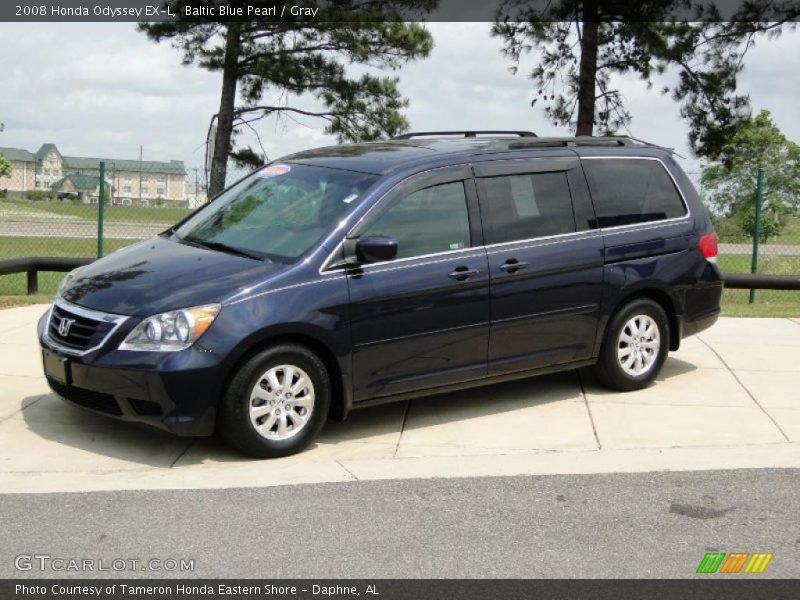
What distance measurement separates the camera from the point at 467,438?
6770mm

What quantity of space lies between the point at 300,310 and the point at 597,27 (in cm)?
1280

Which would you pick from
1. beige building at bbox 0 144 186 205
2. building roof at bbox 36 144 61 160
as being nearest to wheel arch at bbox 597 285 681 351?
beige building at bbox 0 144 186 205

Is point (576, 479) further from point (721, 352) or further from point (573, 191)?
point (721, 352)

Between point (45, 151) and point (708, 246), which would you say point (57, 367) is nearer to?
point (708, 246)

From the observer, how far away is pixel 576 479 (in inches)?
235

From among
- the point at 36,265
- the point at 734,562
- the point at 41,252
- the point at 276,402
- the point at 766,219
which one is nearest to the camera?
the point at 734,562

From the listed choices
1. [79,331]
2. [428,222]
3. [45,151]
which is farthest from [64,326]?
[45,151]

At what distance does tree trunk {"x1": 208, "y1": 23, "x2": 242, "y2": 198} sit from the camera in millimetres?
18922

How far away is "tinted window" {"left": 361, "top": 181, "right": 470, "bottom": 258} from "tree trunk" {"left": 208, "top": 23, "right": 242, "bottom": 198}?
12.0 metres

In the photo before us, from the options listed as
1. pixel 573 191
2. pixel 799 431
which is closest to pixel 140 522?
pixel 573 191

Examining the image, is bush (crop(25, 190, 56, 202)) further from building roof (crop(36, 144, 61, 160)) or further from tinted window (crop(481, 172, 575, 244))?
tinted window (crop(481, 172, 575, 244))

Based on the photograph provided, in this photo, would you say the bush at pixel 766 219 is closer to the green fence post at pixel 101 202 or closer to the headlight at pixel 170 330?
the green fence post at pixel 101 202

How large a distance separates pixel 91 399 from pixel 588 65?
13070 mm

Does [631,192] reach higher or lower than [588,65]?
lower
